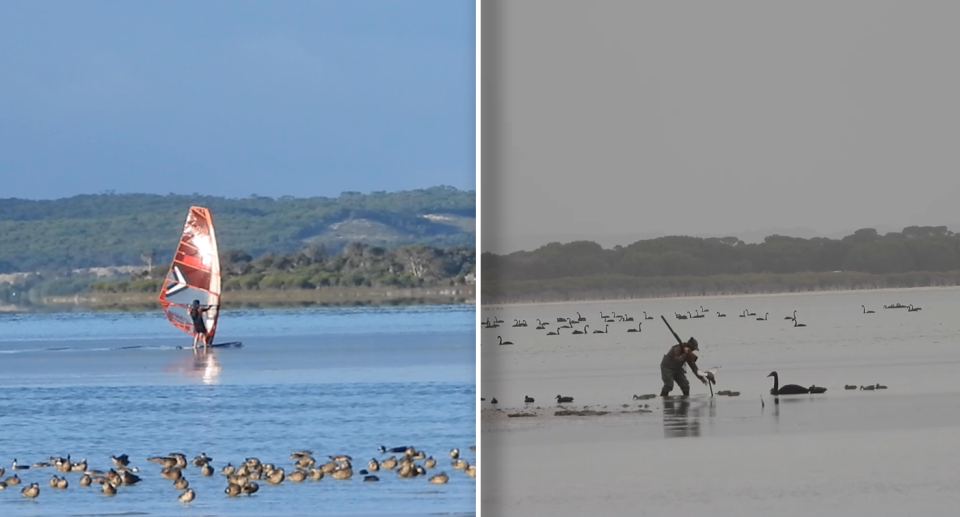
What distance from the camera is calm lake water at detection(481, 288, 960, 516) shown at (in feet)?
13.8

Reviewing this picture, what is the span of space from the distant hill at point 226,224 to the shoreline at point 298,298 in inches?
4.5

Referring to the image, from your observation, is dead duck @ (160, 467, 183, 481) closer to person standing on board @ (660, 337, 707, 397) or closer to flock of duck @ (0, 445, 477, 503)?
flock of duck @ (0, 445, 477, 503)

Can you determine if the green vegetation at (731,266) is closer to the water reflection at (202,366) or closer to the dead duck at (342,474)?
the dead duck at (342,474)

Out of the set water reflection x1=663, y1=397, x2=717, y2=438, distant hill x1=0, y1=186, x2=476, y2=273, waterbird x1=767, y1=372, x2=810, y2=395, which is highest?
distant hill x1=0, y1=186, x2=476, y2=273

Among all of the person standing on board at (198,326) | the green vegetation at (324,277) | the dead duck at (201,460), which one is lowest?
the dead duck at (201,460)

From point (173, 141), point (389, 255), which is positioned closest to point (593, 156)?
point (389, 255)

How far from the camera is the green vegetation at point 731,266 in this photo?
4293mm

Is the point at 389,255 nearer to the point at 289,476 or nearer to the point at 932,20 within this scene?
the point at 289,476

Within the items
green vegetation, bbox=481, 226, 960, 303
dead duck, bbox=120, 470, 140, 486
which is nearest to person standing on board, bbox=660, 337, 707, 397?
green vegetation, bbox=481, 226, 960, 303

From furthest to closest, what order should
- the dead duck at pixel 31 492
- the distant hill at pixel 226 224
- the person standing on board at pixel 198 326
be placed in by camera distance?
the person standing on board at pixel 198 326
the distant hill at pixel 226 224
the dead duck at pixel 31 492

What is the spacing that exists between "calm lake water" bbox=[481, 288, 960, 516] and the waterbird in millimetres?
18

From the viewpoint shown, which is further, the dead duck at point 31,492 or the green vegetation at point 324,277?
the green vegetation at point 324,277

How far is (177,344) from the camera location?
4414 millimetres

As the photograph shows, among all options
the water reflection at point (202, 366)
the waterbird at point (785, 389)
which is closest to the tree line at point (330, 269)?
the water reflection at point (202, 366)
